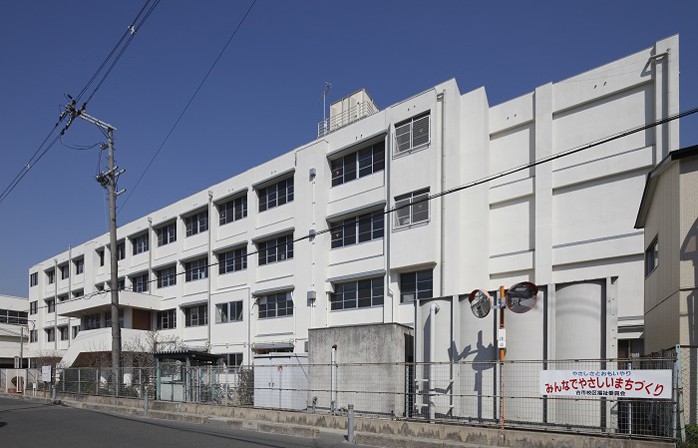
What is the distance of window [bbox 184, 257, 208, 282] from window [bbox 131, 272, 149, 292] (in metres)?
6.44

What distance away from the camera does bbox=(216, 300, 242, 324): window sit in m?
36.7

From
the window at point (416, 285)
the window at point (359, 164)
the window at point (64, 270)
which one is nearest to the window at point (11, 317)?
the window at point (64, 270)

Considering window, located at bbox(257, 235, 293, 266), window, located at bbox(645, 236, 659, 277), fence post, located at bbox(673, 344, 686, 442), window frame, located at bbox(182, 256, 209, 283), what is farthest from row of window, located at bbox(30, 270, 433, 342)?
fence post, located at bbox(673, 344, 686, 442)

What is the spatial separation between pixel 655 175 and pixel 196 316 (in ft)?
107

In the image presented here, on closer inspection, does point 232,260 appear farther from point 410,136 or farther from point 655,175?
point 655,175

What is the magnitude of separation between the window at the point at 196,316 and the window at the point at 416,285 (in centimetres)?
1834

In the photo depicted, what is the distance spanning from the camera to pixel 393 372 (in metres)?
17.4

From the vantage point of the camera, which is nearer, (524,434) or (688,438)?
(688,438)

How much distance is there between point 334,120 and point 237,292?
12244 millimetres

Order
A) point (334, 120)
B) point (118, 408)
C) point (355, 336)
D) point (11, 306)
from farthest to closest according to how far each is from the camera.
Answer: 1. point (11, 306)
2. point (334, 120)
3. point (118, 408)
4. point (355, 336)

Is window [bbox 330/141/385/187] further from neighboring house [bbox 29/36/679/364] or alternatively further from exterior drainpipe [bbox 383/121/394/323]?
exterior drainpipe [bbox 383/121/394/323]

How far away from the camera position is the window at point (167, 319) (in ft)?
143

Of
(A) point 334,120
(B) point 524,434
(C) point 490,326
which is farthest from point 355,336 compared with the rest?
(A) point 334,120

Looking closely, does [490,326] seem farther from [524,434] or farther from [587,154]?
[587,154]
